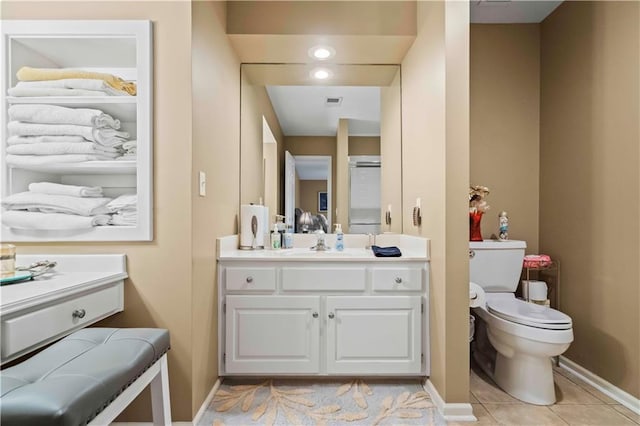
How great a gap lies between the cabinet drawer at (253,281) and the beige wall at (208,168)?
97mm

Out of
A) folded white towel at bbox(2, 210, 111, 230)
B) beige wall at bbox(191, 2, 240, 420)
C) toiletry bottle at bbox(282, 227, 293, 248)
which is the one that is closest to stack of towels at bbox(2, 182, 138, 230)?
folded white towel at bbox(2, 210, 111, 230)

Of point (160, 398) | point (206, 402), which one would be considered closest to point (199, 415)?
point (206, 402)

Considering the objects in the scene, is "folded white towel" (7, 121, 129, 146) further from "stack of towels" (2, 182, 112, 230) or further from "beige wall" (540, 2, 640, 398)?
"beige wall" (540, 2, 640, 398)

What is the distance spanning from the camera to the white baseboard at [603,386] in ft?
5.49

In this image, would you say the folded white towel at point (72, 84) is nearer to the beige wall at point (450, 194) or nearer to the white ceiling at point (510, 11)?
the beige wall at point (450, 194)

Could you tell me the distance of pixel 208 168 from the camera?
1680 millimetres

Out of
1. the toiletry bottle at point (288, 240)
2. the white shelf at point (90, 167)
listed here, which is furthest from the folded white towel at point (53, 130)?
the toiletry bottle at point (288, 240)

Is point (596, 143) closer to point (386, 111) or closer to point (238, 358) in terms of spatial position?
point (386, 111)

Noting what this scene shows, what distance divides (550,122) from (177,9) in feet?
8.21

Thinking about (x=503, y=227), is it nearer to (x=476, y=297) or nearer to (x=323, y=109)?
(x=476, y=297)

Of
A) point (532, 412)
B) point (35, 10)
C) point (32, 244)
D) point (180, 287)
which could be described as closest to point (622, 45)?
point (532, 412)

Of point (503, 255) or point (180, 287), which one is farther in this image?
point (503, 255)

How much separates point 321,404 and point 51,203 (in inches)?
64.3

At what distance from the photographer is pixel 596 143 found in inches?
76.5
